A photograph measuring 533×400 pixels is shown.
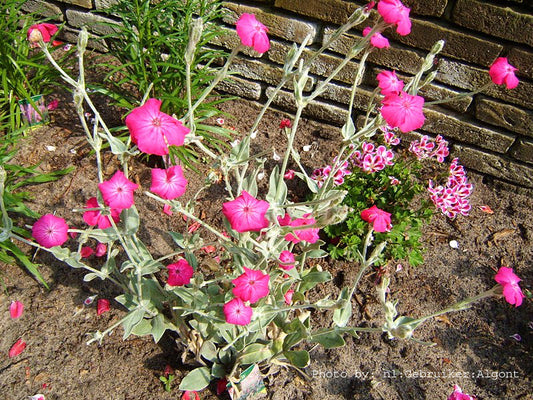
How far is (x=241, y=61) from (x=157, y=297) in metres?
1.27

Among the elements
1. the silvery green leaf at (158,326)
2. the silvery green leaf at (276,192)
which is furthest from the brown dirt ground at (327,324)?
the silvery green leaf at (276,192)

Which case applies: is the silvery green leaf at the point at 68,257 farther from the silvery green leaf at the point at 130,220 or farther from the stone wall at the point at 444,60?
the stone wall at the point at 444,60

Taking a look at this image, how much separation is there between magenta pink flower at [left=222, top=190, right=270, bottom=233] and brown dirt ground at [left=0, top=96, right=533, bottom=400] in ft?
2.51

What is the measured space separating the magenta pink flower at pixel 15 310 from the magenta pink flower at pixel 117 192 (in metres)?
0.89

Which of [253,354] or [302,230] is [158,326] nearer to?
[253,354]

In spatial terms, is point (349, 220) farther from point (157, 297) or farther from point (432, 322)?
point (157, 297)

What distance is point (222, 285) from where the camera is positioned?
1520 mm

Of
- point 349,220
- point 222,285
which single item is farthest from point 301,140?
point 222,285

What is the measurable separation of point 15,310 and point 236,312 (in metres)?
0.93

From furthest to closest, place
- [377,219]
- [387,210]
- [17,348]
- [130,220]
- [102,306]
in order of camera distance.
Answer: [387,210] < [102,306] < [17,348] < [377,219] < [130,220]

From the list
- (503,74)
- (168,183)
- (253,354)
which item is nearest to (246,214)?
(168,183)

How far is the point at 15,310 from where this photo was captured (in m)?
1.58

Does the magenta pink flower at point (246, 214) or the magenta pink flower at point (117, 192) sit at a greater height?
the magenta pink flower at point (246, 214)

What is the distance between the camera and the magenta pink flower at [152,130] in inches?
35.9
